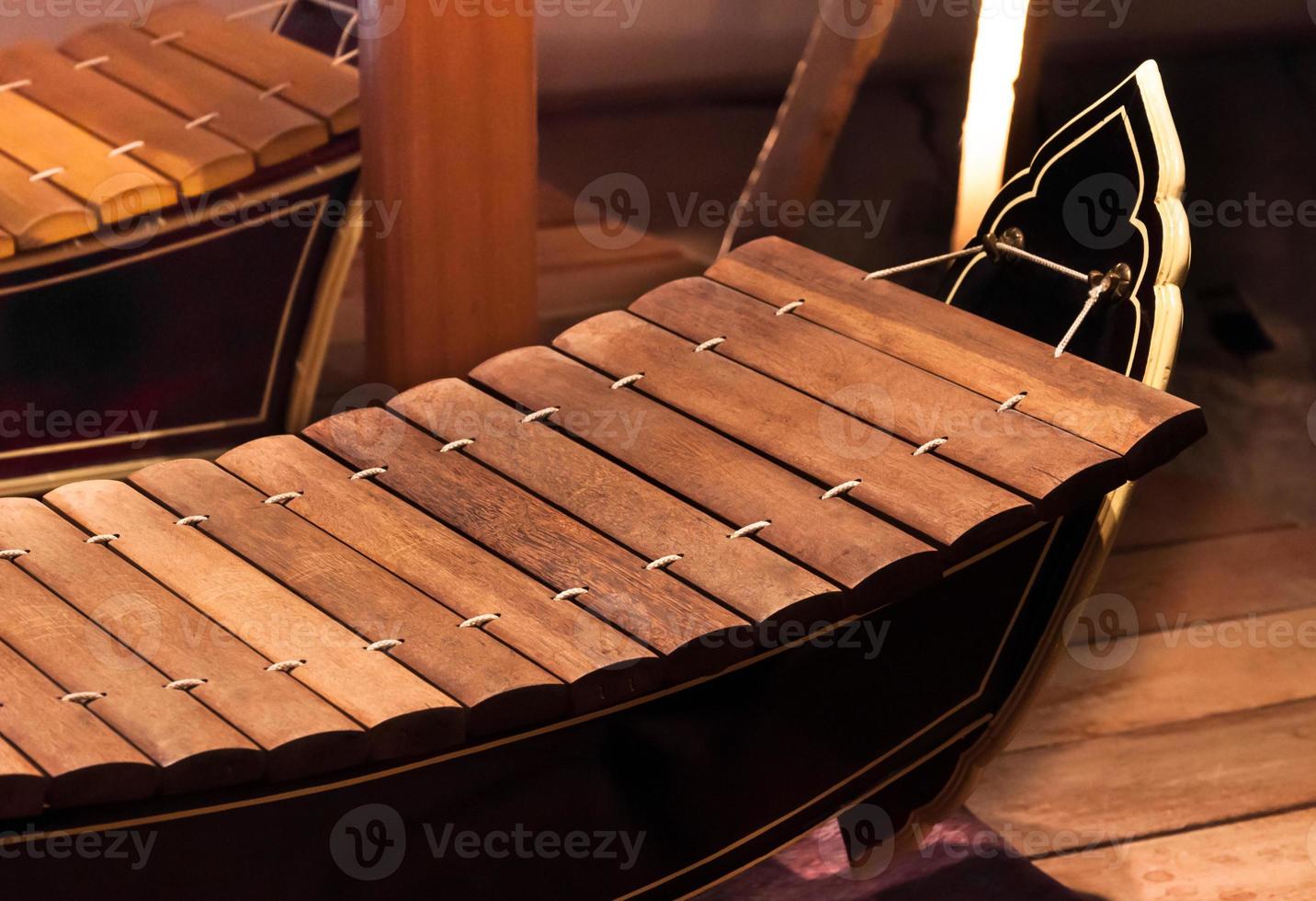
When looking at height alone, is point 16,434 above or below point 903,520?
below

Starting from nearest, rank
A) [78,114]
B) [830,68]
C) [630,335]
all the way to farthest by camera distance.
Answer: [630,335]
[78,114]
[830,68]

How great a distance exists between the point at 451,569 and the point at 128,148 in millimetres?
1132

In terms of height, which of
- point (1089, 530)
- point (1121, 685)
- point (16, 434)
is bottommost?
point (1121, 685)

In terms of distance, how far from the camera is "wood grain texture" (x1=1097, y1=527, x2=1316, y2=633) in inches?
106

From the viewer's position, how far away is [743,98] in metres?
3.96

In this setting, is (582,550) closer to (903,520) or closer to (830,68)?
(903,520)

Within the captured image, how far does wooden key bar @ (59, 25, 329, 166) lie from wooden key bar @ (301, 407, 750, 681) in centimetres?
67

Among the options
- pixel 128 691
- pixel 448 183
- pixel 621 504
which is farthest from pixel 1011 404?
pixel 128 691

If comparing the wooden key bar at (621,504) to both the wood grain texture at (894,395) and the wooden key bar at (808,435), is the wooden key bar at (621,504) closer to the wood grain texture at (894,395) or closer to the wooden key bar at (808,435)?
the wooden key bar at (808,435)

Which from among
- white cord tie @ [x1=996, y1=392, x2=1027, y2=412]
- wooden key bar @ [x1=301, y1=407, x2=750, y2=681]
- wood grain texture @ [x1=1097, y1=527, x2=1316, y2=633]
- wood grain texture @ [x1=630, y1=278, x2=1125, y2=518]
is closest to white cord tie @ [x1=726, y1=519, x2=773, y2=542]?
wooden key bar @ [x1=301, y1=407, x2=750, y2=681]

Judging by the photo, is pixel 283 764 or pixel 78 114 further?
pixel 78 114

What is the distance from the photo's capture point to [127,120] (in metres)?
2.64

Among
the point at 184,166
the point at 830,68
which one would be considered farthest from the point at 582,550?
the point at 830,68

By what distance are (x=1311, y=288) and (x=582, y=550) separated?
2543 millimetres
